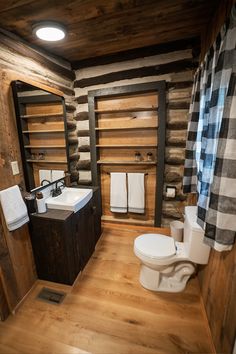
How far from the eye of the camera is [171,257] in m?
1.67

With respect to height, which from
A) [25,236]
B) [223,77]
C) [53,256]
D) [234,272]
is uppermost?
[223,77]

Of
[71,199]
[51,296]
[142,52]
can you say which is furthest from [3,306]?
[142,52]

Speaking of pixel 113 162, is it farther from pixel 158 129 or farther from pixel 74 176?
pixel 158 129

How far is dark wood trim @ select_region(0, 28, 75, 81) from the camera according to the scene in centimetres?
156

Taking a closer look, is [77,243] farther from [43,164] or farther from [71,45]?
[71,45]

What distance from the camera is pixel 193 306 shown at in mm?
1615

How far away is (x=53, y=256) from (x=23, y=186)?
30.1 inches

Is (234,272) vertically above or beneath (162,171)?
beneath

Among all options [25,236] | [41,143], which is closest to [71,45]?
[41,143]

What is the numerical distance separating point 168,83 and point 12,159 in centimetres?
207

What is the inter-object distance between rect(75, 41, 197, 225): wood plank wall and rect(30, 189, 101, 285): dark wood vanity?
136 cm

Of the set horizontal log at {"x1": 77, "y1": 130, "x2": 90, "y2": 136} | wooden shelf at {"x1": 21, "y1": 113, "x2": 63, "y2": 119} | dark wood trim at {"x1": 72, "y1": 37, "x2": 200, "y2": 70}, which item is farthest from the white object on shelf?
dark wood trim at {"x1": 72, "y1": 37, "x2": 200, "y2": 70}

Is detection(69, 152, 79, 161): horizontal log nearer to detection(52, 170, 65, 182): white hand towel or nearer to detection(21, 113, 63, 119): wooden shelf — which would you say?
detection(52, 170, 65, 182): white hand towel

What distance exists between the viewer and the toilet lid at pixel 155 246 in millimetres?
1683
